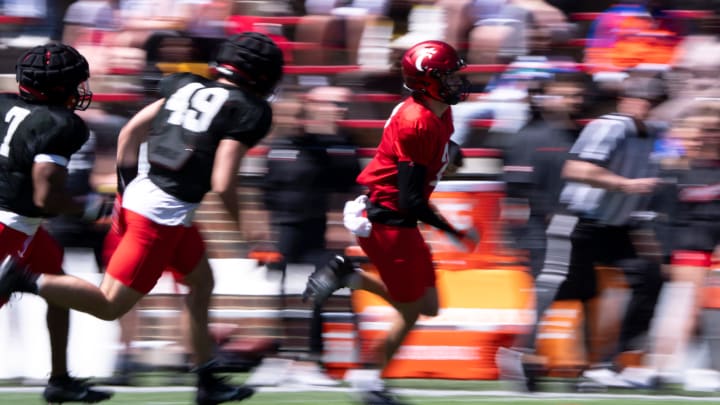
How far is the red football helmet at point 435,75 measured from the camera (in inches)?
263

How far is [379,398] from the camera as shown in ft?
21.9

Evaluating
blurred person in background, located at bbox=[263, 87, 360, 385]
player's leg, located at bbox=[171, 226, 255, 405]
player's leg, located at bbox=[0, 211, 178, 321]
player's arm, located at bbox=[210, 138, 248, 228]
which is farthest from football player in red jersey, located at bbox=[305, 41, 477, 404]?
blurred person in background, located at bbox=[263, 87, 360, 385]

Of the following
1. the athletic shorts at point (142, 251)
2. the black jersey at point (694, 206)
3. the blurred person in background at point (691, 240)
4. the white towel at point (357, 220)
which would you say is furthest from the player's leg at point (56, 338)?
the black jersey at point (694, 206)

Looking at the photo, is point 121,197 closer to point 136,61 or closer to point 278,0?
point 136,61

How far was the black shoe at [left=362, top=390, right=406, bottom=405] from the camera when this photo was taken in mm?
6641

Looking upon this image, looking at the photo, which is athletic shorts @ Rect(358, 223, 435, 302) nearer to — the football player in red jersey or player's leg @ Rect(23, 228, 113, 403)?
the football player in red jersey

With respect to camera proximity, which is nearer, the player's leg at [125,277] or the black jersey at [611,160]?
the player's leg at [125,277]

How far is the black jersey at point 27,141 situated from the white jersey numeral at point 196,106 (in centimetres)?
43

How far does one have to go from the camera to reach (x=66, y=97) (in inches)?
254

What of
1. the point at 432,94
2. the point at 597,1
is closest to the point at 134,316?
the point at 432,94

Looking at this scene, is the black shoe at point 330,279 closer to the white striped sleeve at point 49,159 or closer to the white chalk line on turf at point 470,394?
the white chalk line on turf at point 470,394

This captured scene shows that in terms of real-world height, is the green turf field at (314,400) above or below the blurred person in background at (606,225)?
below

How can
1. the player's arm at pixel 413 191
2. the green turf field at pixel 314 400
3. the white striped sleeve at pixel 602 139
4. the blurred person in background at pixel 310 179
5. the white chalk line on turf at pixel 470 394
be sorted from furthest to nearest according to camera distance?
the blurred person in background at pixel 310 179
the white striped sleeve at pixel 602 139
the white chalk line on turf at pixel 470 394
the green turf field at pixel 314 400
the player's arm at pixel 413 191

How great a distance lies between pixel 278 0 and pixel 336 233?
2237mm
